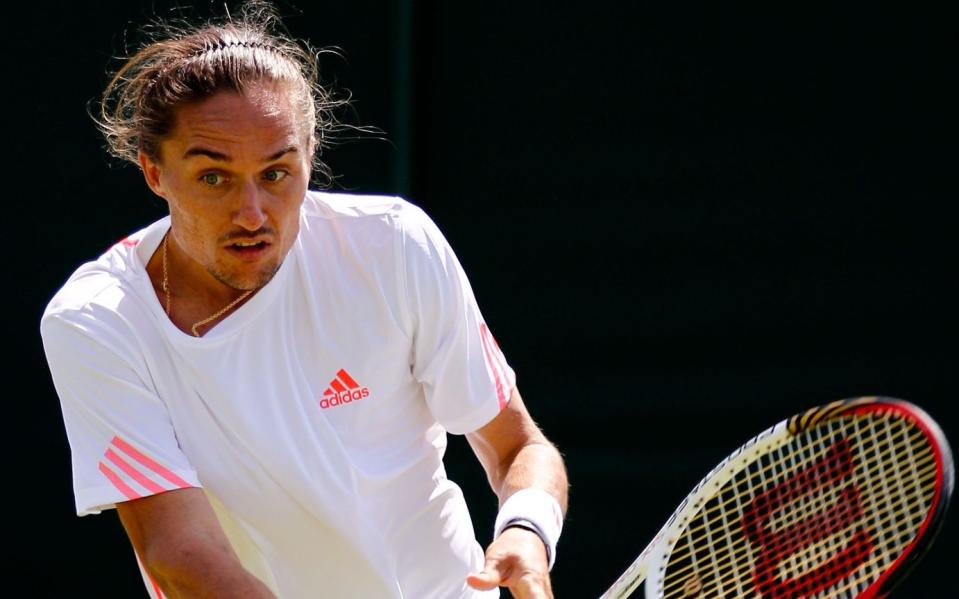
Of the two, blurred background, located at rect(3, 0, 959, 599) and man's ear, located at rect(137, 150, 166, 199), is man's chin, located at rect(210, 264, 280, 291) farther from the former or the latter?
blurred background, located at rect(3, 0, 959, 599)

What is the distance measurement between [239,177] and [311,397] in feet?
1.08

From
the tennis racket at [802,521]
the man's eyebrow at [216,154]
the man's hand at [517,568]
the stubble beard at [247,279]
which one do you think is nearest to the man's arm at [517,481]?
the man's hand at [517,568]

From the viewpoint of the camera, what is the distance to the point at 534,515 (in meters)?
2.18

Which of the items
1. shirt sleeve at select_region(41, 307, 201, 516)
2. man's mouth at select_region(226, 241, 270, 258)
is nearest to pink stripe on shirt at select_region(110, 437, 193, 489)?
shirt sleeve at select_region(41, 307, 201, 516)

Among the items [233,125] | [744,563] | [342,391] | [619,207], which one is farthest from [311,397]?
[619,207]

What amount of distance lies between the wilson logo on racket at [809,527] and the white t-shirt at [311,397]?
16.7 inches

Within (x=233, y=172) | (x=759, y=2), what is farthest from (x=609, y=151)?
(x=233, y=172)

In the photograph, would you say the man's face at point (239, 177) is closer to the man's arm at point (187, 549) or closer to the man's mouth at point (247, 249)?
the man's mouth at point (247, 249)

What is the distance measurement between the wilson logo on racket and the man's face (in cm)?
79

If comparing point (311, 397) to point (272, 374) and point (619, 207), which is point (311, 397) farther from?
point (619, 207)

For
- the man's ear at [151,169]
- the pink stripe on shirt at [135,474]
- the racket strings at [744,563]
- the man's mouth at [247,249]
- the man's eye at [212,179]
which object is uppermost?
the man's eye at [212,179]

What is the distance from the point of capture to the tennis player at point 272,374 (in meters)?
2.12

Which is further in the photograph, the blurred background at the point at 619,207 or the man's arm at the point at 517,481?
the blurred background at the point at 619,207

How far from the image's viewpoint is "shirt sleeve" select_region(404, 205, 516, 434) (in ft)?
7.44
